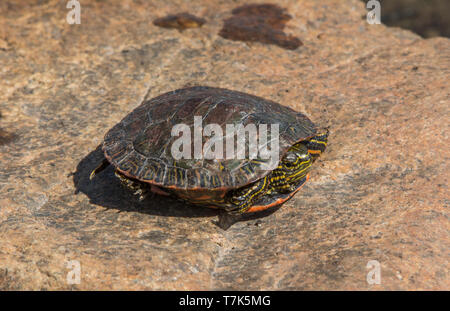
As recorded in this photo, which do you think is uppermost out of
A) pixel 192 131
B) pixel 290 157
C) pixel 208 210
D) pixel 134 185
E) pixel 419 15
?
pixel 419 15

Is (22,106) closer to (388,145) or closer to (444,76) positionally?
(388,145)

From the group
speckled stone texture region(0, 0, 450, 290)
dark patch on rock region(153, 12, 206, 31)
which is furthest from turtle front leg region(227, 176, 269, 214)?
dark patch on rock region(153, 12, 206, 31)

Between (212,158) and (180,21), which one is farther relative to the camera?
(180,21)

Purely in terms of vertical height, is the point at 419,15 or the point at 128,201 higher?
the point at 419,15

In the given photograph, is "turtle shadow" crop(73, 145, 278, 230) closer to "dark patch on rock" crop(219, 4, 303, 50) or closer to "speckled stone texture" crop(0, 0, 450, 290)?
"speckled stone texture" crop(0, 0, 450, 290)

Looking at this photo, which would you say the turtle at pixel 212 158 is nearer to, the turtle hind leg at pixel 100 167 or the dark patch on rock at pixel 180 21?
the turtle hind leg at pixel 100 167

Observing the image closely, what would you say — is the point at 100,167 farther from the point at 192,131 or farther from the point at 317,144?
the point at 317,144

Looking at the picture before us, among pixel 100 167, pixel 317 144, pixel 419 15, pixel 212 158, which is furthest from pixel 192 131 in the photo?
pixel 419 15
